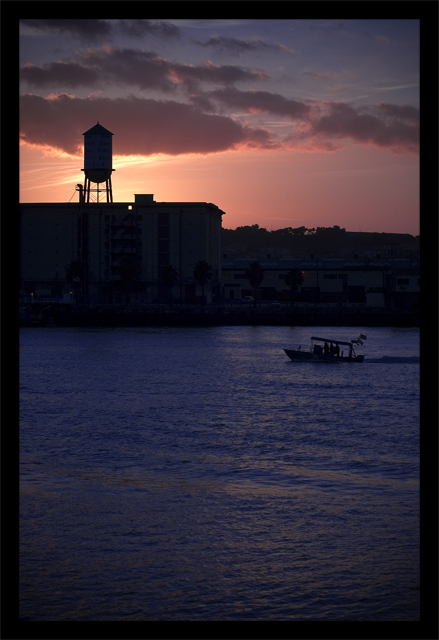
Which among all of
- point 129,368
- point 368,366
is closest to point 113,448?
point 129,368

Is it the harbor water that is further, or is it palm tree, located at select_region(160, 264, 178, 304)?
palm tree, located at select_region(160, 264, 178, 304)

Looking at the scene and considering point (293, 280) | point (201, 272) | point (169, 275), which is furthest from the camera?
point (293, 280)

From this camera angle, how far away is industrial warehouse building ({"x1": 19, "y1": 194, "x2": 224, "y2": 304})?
10950 cm

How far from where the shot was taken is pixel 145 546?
17.0 m

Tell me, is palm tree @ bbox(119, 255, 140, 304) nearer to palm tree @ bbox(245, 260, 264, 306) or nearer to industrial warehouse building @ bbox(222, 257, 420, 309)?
palm tree @ bbox(245, 260, 264, 306)

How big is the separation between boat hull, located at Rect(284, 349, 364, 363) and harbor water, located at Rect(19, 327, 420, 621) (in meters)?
15.1

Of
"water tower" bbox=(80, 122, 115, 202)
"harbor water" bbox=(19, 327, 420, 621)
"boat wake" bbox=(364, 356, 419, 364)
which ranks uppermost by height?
"water tower" bbox=(80, 122, 115, 202)

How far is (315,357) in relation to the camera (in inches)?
2680

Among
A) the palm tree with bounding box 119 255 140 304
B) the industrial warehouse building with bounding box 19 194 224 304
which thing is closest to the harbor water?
the palm tree with bounding box 119 255 140 304

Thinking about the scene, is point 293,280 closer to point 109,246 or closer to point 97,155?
point 109,246

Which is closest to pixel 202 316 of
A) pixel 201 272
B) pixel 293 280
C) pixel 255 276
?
pixel 201 272

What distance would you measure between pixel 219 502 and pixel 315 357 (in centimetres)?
4778

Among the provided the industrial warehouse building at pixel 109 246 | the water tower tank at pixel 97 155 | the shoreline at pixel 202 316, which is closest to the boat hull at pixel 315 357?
the shoreline at pixel 202 316

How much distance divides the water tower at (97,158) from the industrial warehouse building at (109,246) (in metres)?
4.51
